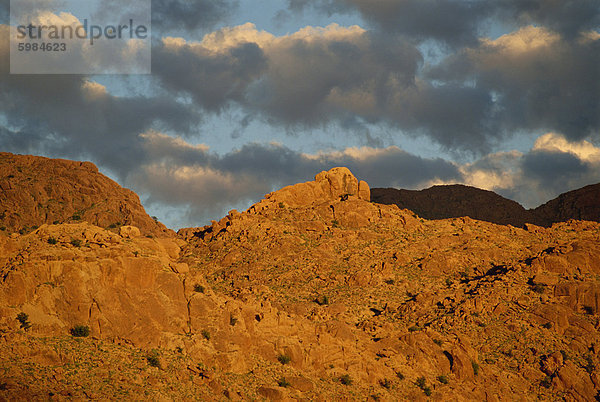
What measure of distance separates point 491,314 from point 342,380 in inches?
1018

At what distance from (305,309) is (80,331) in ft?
110

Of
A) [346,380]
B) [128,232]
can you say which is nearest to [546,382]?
[346,380]

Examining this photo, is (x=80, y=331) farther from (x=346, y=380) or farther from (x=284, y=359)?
(x=346, y=380)

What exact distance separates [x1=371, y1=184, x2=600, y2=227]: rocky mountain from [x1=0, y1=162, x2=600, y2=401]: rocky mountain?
4229 cm

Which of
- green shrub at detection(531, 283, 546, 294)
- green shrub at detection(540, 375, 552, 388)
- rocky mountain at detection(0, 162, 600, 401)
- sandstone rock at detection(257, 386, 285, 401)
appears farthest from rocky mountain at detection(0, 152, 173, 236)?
green shrub at detection(540, 375, 552, 388)

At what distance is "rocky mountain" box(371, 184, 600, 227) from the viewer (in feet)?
522

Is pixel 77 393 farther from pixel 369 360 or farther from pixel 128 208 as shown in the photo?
pixel 128 208

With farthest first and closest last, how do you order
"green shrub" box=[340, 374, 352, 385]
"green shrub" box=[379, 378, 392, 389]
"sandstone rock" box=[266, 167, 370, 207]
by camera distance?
Result: "sandstone rock" box=[266, 167, 370, 207]
"green shrub" box=[379, 378, 392, 389]
"green shrub" box=[340, 374, 352, 385]

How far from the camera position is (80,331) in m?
57.9

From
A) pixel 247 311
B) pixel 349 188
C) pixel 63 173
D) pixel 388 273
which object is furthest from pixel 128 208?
pixel 247 311

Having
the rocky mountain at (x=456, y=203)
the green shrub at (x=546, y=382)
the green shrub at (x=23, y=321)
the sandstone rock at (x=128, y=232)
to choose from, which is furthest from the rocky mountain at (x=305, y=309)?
the rocky mountain at (x=456, y=203)

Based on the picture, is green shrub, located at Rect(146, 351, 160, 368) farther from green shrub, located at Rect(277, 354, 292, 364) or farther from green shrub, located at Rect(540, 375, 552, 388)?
green shrub, located at Rect(540, 375, 552, 388)

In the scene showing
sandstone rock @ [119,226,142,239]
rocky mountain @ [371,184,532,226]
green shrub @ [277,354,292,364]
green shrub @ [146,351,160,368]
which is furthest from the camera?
rocky mountain @ [371,184,532,226]

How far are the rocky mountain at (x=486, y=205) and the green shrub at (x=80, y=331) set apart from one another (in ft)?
385
